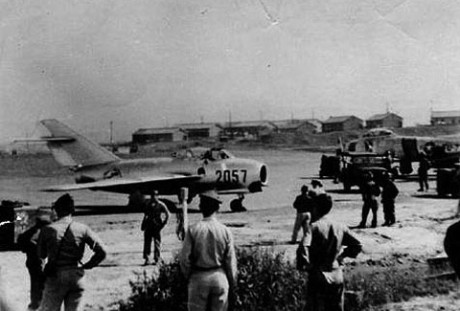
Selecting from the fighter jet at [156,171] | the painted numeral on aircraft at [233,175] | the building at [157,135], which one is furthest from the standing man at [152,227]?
the building at [157,135]

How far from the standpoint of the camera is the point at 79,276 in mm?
4797

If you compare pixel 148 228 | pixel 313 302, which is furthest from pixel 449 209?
pixel 313 302

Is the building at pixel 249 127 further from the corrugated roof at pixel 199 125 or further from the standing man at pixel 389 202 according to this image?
the standing man at pixel 389 202

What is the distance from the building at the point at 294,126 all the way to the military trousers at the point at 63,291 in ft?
284

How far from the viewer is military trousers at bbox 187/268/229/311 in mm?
4457

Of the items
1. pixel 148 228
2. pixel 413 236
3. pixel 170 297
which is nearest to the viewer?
pixel 170 297

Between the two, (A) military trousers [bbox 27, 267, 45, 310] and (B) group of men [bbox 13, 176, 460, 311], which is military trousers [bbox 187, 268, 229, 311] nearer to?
(B) group of men [bbox 13, 176, 460, 311]

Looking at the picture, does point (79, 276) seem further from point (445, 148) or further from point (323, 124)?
point (323, 124)

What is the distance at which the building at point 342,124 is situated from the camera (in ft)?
296

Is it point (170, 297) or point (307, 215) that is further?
point (307, 215)

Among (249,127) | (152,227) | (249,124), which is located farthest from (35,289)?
(249,124)

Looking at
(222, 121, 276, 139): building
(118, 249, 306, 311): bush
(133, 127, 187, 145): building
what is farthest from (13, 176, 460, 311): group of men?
(222, 121, 276, 139): building

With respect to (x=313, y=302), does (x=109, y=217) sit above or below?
below

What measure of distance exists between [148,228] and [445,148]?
19200 millimetres
